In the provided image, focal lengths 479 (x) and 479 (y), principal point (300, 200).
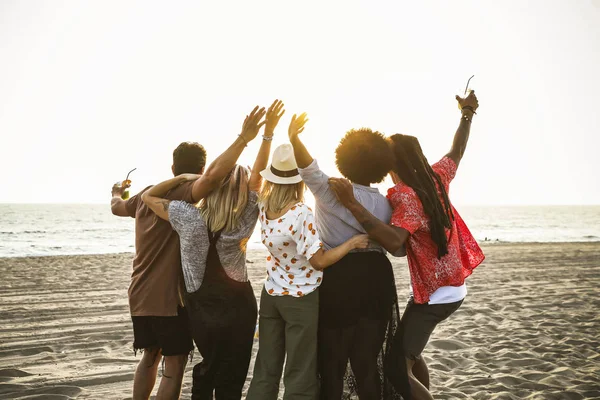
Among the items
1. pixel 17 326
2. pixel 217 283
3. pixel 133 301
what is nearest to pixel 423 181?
pixel 217 283

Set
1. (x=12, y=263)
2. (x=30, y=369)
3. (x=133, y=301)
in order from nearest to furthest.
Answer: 1. (x=133, y=301)
2. (x=30, y=369)
3. (x=12, y=263)

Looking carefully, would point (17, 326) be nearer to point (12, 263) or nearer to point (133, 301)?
point (133, 301)

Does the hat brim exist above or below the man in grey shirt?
above

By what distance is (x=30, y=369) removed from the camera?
482 cm

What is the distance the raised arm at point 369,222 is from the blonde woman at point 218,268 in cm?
65

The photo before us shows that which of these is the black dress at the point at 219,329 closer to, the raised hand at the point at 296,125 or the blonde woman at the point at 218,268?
the blonde woman at the point at 218,268

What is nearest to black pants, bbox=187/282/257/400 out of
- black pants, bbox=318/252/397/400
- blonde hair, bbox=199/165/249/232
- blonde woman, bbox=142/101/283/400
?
blonde woman, bbox=142/101/283/400

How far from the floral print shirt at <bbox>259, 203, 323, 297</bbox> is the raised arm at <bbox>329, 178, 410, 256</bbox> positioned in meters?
0.25

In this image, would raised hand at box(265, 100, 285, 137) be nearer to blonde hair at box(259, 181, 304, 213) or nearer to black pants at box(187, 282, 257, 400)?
blonde hair at box(259, 181, 304, 213)

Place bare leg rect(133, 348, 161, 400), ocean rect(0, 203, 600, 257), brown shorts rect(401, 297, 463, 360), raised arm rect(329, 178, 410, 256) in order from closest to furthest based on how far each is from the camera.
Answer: raised arm rect(329, 178, 410, 256)
brown shorts rect(401, 297, 463, 360)
bare leg rect(133, 348, 161, 400)
ocean rect(0, 203, 600, 257)

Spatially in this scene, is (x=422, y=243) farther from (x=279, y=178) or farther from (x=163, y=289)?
(x=163, y=289)

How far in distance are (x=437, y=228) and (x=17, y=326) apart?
6172mm

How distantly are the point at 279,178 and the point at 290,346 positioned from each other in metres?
1.02

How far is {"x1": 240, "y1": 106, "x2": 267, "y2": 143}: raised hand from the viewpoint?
2926 millimetres
